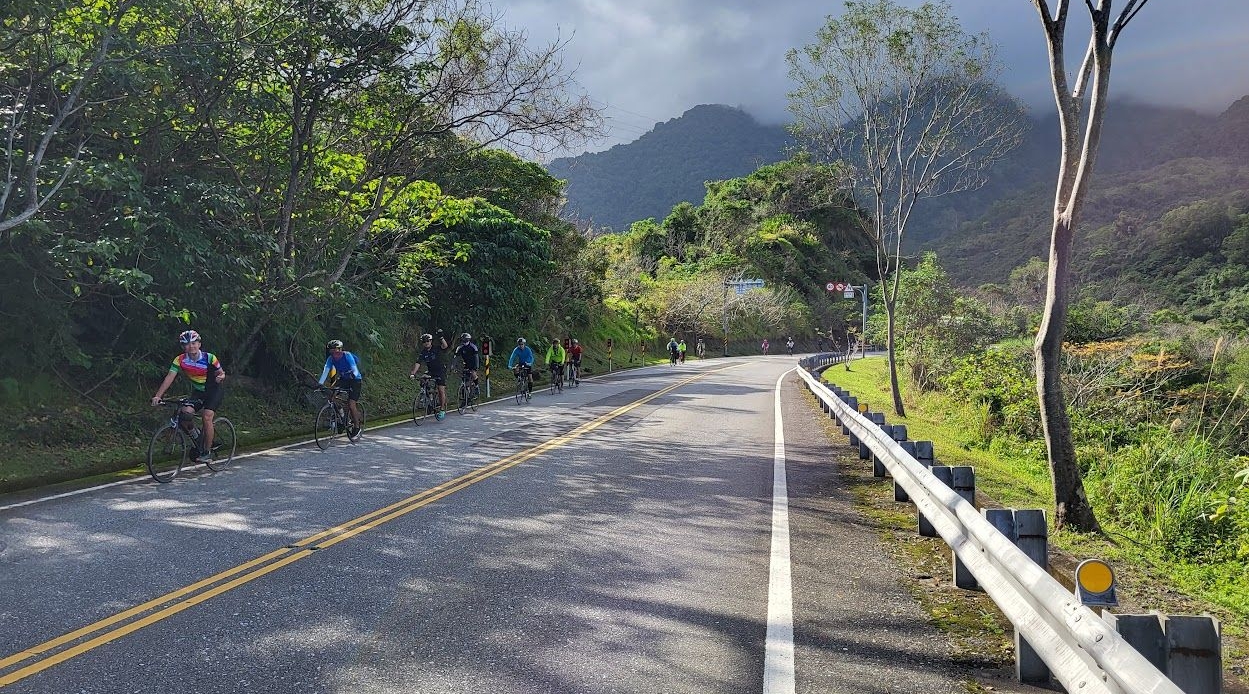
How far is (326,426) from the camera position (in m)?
13.5

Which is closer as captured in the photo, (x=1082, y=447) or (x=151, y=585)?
(x=151, y=585)

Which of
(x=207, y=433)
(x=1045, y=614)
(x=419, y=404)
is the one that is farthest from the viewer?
(x=419, y=404)

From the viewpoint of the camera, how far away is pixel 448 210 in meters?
21.1

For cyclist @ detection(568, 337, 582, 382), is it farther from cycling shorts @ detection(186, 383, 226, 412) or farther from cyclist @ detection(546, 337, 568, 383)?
cycling shorts @ detection(186, 383, 226, 412)

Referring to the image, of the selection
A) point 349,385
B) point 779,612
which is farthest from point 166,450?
point 779,612

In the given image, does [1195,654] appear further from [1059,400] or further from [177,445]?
→ [177,445]

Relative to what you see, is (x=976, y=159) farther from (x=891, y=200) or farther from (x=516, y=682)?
(x=516, y=682)

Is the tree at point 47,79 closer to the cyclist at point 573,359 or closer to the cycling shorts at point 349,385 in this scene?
the cycling shorts at point 349,385

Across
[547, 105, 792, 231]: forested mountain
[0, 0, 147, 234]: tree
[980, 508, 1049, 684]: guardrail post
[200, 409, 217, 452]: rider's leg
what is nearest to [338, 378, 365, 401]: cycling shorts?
[200, 409, 217, 452]: rider's leg

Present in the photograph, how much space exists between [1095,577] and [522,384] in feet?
66.0

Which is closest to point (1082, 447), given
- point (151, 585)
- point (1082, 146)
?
point (1082, 146)

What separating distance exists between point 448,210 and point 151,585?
53.6 ft

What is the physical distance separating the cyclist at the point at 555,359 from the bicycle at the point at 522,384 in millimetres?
2724

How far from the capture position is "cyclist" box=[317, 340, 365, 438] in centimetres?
1383
